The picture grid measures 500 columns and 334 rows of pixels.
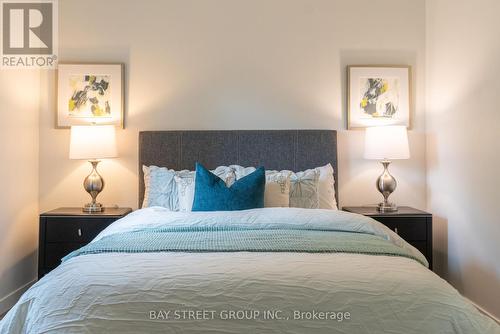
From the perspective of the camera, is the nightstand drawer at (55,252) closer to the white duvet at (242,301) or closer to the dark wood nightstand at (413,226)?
the white duvet at (242,301)

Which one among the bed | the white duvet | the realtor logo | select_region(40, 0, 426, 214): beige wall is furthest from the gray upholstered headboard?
the white duvet

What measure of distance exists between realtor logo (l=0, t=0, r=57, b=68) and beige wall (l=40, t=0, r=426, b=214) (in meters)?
0.09

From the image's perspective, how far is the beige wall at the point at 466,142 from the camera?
2461 mm

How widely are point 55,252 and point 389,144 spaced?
2.56 meters

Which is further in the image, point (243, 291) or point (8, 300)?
point (8, 300)

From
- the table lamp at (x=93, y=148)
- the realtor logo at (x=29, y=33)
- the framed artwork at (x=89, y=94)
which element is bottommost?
the table lamp at (x=93, y=148)

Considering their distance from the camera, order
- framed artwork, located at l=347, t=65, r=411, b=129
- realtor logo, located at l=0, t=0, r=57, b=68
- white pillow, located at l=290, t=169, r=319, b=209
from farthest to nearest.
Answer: framed artwork, located at l=347, t=65, r=411, b=129 → realtor logo, located at l=0, t=0, r=57, b=68 → white pillow, located at l=290, t=169, r=319, b=209

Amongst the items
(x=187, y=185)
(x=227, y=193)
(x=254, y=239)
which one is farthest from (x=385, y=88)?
(x=254, y=239)

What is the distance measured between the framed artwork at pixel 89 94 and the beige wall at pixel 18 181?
21 cm

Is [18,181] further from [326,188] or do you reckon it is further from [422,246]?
[422,246]

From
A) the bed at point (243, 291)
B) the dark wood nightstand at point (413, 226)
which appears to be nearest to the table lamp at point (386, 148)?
the dark wood nightstand at point (413, 226)

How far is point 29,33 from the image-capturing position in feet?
10.2

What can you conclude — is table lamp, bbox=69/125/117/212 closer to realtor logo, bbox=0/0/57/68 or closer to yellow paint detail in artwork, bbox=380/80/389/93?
realtor logo, bbox=0/0/57/68

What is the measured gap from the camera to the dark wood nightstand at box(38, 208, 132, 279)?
2.75 meters
